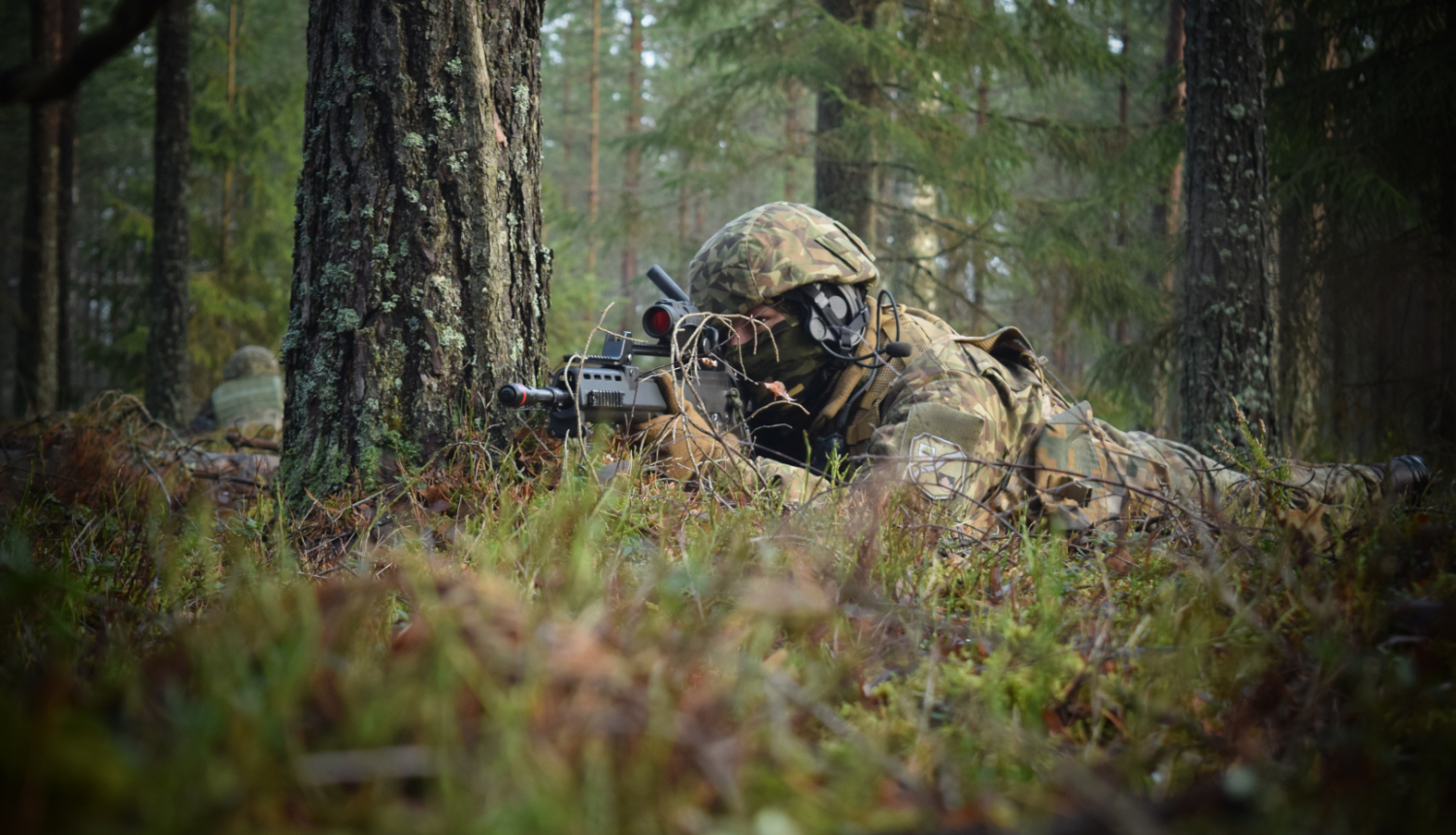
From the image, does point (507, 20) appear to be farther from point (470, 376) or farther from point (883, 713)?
point (883, 713)

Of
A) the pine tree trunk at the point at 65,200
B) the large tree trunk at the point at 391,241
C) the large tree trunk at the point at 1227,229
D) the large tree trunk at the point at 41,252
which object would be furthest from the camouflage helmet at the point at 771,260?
the pine tree trunk at the point at 65,200

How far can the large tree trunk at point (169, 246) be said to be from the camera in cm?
818

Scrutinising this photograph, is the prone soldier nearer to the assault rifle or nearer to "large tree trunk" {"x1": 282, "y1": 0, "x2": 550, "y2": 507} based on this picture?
the assault rifle

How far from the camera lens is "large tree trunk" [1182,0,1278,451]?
15.2ft

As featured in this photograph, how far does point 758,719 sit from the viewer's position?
95 centimetres

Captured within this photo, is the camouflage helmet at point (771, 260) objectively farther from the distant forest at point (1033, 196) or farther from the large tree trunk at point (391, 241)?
the large tree trunk at point (391, 241)

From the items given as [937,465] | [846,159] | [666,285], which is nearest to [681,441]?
[666,285]

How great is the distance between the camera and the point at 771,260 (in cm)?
364

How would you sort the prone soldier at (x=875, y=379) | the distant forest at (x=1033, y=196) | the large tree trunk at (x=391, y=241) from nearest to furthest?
1. the large tree trunk at (x=391, y=241)
2. the prone soldier at (x=875, y=379)
3. the distant forest at (x=1033, y=196)

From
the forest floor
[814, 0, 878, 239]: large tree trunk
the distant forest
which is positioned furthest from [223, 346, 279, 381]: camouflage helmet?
the forest floor

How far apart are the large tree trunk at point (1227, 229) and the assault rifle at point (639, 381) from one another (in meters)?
3.15

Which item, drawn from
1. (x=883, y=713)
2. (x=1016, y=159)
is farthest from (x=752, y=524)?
(x=1016, y=159)

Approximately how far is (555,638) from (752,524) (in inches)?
48.4

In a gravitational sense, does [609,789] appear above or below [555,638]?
below
